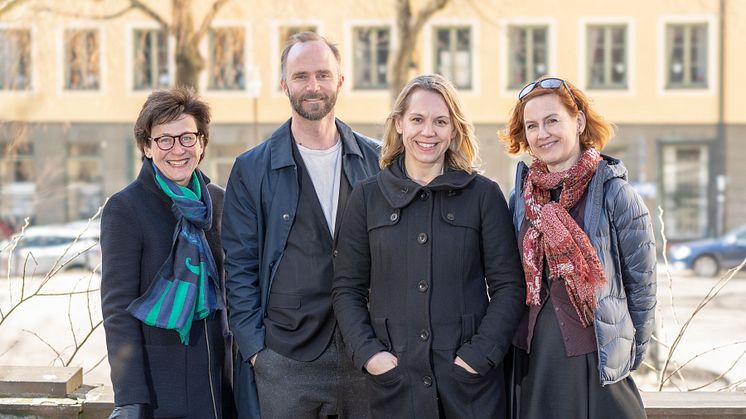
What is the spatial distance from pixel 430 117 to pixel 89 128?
87.9ft

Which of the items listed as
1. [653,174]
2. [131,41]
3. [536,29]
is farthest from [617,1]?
[131,41]

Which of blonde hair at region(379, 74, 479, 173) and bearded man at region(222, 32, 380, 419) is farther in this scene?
bearded man at region(222, 32, 380, 419)

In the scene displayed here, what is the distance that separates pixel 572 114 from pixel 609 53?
25648 millimetres

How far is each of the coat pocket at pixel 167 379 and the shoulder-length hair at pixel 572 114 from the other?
1.56 metres

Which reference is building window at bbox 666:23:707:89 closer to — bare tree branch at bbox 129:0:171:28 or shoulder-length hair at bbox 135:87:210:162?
bare tree branch at bbox 129:0:171:28

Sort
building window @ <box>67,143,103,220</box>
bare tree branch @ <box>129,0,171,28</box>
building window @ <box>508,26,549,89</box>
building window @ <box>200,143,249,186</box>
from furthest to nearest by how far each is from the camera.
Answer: building window @ <box>67,143,103,220</box> < building window @ <box>200,143,249,186</box> < building window @ <box>508,26,549,89</box> < bare tree branch @ <box>129,0,171,28</box>

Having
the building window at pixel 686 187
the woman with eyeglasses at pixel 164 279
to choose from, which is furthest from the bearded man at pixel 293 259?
the building window at pixel 686 187

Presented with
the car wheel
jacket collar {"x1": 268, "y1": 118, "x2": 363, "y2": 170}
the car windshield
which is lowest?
the car wheel

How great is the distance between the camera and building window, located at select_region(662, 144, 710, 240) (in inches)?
1097

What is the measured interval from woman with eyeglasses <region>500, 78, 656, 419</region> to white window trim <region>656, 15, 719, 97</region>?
2575 centimetres

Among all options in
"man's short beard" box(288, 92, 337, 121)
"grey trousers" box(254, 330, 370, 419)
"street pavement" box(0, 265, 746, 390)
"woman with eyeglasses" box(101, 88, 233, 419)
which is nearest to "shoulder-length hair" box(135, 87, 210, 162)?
"woman with eyeglasses" box(101, 88, 233, 419)

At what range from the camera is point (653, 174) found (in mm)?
27859

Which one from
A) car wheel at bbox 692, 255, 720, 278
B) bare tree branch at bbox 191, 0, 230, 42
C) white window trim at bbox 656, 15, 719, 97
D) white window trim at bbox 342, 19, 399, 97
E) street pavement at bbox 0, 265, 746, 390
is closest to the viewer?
street pavement at bbox 0, 265, 746, 390

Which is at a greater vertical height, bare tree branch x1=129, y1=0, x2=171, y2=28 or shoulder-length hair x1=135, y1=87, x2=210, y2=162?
bare tree branch x1=129, y1=0, x2=171, y2=28
